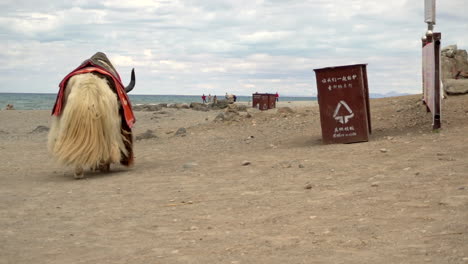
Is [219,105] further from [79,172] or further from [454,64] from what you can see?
[79,172]

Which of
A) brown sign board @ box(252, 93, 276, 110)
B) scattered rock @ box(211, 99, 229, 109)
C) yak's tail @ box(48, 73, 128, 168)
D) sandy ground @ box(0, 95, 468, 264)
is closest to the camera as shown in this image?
sandy ground @ box(0, 95, 468, 264)

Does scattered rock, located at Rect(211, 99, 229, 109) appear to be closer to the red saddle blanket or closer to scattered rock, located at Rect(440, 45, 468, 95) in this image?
scattered rock, located at Rect(440, 45, 468, 95)

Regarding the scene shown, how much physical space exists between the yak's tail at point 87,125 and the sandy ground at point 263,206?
35 centimetres

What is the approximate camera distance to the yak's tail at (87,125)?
27.0ft

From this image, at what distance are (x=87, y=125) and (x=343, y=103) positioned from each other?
3698 millimetres

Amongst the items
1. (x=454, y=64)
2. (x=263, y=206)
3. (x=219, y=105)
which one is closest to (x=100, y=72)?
(x=263, y=206)

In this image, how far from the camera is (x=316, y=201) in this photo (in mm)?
5609

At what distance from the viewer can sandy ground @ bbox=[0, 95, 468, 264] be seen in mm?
4199

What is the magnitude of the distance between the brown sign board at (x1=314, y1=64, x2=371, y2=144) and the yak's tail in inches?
122

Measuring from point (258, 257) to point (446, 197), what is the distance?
1805 millimetres

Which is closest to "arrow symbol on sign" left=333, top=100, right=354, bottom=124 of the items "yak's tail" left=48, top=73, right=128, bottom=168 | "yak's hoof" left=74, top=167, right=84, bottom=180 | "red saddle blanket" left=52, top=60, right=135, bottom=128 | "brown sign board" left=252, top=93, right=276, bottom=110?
"red saddle blanket" left=52, top=60, right=135, bottom=128

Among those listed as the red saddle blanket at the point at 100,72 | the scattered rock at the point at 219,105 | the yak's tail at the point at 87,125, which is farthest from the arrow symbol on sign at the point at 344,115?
the scattered rock at the point at 219,105

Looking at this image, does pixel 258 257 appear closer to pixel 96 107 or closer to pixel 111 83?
pixel 96 107

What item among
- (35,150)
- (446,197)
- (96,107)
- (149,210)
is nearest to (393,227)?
(446,197)
